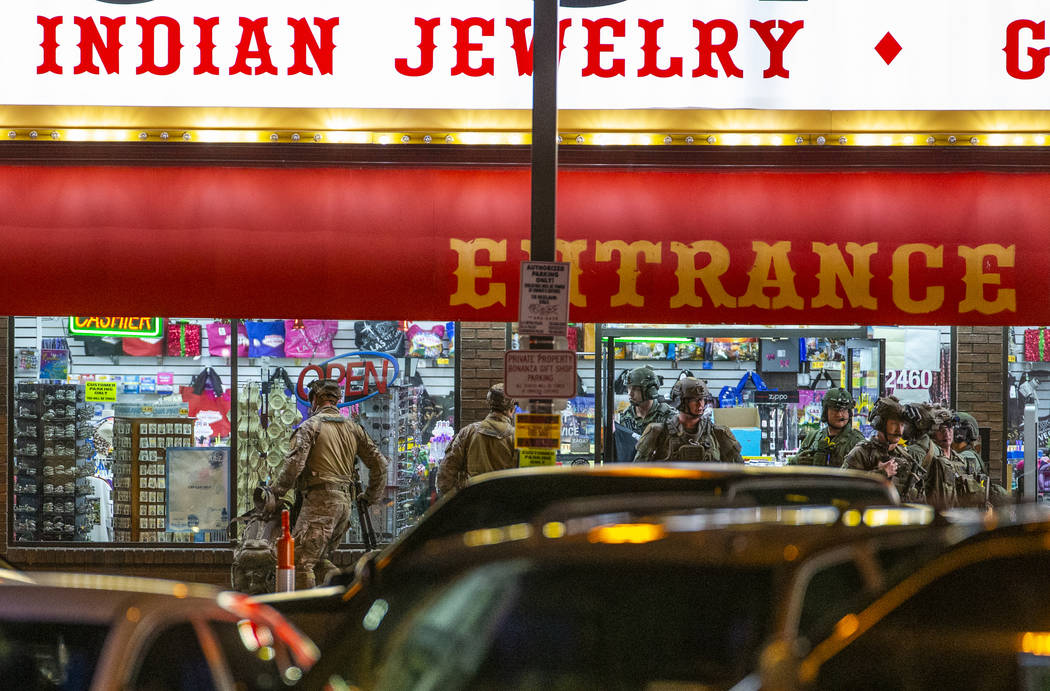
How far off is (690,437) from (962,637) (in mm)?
7819

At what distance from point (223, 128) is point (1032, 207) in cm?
740

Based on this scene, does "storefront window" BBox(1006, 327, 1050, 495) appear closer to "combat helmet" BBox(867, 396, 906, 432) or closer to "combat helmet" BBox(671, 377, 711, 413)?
"combat helmet" BBox(867, 396, 906, 432)

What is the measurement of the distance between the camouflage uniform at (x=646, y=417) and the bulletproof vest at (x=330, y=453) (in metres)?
2.94

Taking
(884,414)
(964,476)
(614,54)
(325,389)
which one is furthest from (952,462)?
(325,389)

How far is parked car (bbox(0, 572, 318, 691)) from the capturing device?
4.27 meters

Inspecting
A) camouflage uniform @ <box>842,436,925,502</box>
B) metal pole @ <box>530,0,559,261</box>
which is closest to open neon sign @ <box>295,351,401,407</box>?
metal pole @ <box>530,0,559,261</box>

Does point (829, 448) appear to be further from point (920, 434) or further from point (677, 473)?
Answer: point (677, 473)

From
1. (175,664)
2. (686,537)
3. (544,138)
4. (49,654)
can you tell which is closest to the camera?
(686,537)

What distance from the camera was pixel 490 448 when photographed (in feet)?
36.2

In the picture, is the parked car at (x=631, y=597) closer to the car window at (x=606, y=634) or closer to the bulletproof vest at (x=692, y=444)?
the car window at (x=606, y=634)

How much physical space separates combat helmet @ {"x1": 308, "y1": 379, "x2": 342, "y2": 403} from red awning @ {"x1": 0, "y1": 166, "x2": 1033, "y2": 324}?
2.84 feet

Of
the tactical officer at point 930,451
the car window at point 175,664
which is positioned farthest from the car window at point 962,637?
the tactical officer at point 930,451

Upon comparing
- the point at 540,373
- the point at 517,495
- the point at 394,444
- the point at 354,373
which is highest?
the point at 540,373

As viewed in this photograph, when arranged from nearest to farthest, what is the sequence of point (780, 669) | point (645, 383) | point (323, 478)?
point (780, 669)
point (323, 478)
point (645, 383)
